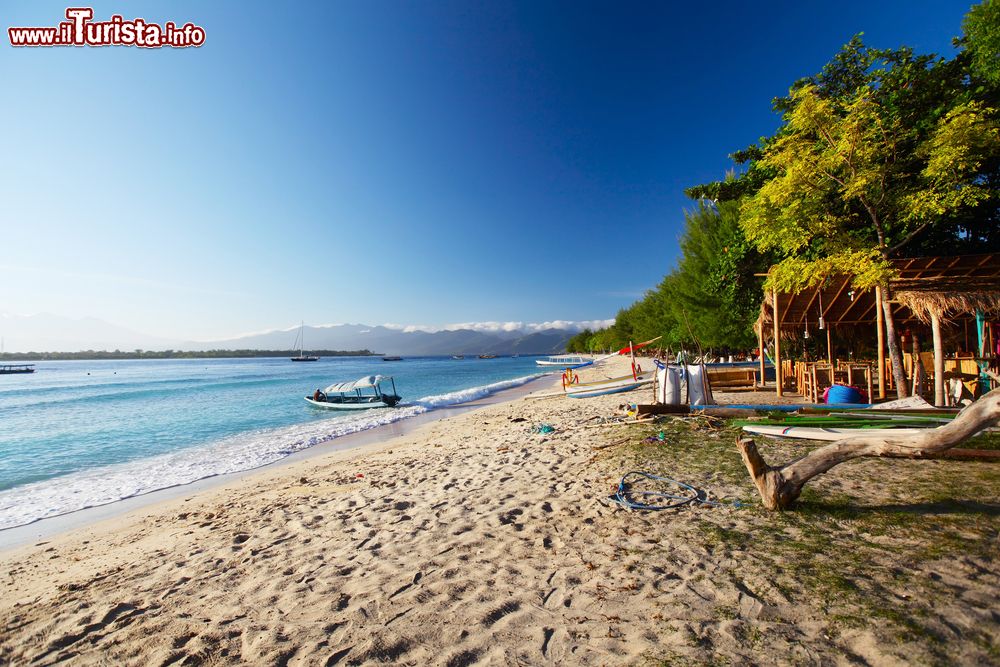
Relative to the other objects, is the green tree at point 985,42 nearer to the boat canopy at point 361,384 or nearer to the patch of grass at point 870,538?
the patch of grass at point 870,538

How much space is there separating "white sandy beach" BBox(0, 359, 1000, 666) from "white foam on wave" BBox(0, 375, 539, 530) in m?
2.52

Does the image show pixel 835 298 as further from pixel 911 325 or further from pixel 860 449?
pixel 860 449

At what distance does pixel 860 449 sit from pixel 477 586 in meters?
3.59

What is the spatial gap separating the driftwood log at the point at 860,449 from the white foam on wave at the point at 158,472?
10201 millimetres

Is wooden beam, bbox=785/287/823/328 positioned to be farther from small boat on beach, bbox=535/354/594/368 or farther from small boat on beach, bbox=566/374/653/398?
small boat on beach, bbox=535/354/594/368

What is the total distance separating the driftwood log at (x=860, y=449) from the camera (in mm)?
3359

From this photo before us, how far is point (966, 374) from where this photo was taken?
9.67 m

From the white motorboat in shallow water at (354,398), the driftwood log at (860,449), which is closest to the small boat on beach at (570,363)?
the white motorboat in shallow water at (354,398)

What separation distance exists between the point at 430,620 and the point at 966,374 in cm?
1294

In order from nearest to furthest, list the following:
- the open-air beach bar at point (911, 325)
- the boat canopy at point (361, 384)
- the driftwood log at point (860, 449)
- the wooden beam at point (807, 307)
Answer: the driftwood log at point (860, 449) → the open-air beach bar at point (911, 325) → the wooden beam at point (807, 307) → the boat canopy at point (361, 384)

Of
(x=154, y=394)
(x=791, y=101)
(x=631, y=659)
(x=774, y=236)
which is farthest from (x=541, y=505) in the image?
(x=154, y=394)

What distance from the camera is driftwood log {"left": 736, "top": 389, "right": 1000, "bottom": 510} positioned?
3.36 m

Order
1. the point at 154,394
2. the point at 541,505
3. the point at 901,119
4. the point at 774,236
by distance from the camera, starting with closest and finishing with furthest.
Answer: the point at 541,505 < the point at 774,236 < the point at 901,119 < the point at 154,394

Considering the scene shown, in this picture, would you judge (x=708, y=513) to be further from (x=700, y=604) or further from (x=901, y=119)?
(x=901, y=119)
